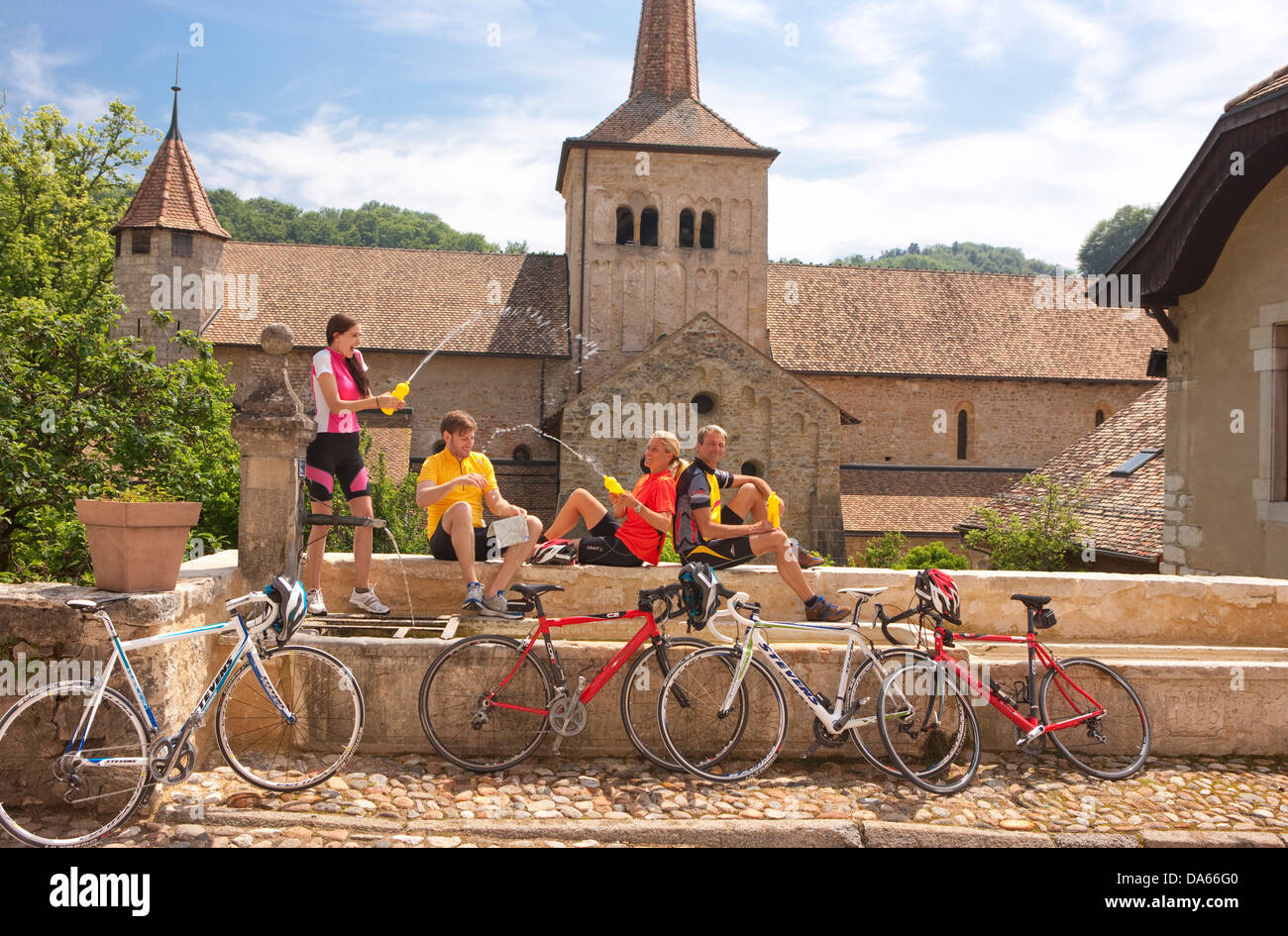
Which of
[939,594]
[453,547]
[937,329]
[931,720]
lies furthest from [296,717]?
[937,329]

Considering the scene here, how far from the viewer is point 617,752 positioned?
5.48 metres

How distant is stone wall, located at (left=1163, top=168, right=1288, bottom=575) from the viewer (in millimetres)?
10500

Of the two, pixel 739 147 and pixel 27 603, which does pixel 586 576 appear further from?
pixel 739 147

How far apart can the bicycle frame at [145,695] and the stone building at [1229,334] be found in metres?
10.2

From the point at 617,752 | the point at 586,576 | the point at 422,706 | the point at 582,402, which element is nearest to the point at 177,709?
the point at 422,706

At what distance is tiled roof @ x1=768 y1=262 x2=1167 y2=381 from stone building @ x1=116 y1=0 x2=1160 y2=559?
8cm

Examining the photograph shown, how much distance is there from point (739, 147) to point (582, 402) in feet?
35.0

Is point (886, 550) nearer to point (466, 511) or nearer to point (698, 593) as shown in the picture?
point (466, 511)

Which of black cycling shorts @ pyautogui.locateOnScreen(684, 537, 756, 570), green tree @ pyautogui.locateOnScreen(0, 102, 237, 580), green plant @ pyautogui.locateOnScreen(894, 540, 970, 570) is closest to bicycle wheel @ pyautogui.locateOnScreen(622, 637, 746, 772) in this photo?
black cycling shorts @ pyautogui.locateOnScreen(684, 537, 756, 570)

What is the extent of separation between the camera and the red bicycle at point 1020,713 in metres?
5.28

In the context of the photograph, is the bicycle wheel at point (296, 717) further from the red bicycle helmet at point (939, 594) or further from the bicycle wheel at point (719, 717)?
the red bicycle helmet at point (939, 594)

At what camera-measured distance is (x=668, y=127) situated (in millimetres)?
29656

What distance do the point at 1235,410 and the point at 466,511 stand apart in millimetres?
9241

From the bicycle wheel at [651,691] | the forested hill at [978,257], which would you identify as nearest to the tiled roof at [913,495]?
the bicycle wheel at [651,691]
